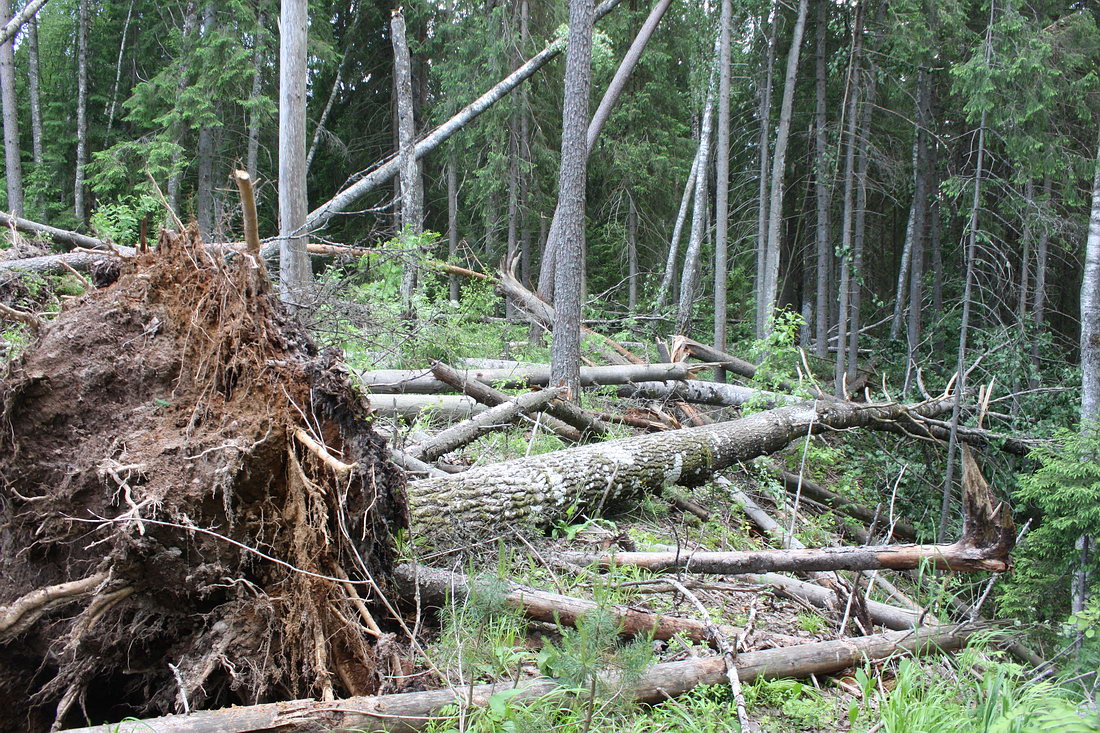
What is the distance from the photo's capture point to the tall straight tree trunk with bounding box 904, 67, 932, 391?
13.3m

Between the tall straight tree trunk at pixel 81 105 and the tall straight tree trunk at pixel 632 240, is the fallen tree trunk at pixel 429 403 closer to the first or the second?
the tall straight tree trunk at pixel 632 240

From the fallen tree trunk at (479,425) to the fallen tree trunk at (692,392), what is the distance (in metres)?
2.90

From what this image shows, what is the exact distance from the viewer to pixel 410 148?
1109 cm

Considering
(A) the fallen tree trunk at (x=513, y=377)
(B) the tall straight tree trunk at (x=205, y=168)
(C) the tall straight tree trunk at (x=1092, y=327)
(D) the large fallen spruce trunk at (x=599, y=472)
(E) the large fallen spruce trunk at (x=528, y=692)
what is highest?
(B) the tall straight tree trunk at (x=205, y=168)

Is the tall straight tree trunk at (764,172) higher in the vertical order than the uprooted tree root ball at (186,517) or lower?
higher

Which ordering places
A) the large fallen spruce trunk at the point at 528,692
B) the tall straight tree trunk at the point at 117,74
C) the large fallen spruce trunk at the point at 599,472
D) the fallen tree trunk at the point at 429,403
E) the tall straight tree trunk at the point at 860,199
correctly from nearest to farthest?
the large fallen spruce trunk at the point at 528,692
the large fallen spruce trunk at the point at 599,472
the fallen tree trunk at the point at 429,403
the tall straight tree trunk at the point at 860,199
the tall straight tree trunk at the point at 117,74

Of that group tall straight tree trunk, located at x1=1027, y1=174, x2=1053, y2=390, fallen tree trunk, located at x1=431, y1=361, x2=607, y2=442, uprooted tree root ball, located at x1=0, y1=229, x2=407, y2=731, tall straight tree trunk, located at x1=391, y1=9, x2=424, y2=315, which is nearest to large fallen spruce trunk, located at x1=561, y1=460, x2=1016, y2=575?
uprooted tree root ball, located at x1=0, y1=229, x2=407, y2=731

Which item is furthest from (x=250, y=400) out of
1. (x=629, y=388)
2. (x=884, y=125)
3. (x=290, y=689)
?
(x=884, y=125)

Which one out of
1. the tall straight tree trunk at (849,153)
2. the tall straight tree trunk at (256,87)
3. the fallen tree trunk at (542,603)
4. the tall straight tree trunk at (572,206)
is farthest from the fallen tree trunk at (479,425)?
the tall straight tree trunk at (256,87)

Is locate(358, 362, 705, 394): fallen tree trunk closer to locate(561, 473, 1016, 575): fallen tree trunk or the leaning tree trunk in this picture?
locate(561, 473, 1016, 575): fallen tree trunk

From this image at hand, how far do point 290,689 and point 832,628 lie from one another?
302cm

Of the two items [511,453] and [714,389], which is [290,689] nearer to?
[511,453]

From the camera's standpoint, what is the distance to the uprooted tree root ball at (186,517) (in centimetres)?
266

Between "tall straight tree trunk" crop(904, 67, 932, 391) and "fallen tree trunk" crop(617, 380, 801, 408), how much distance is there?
542 cm
